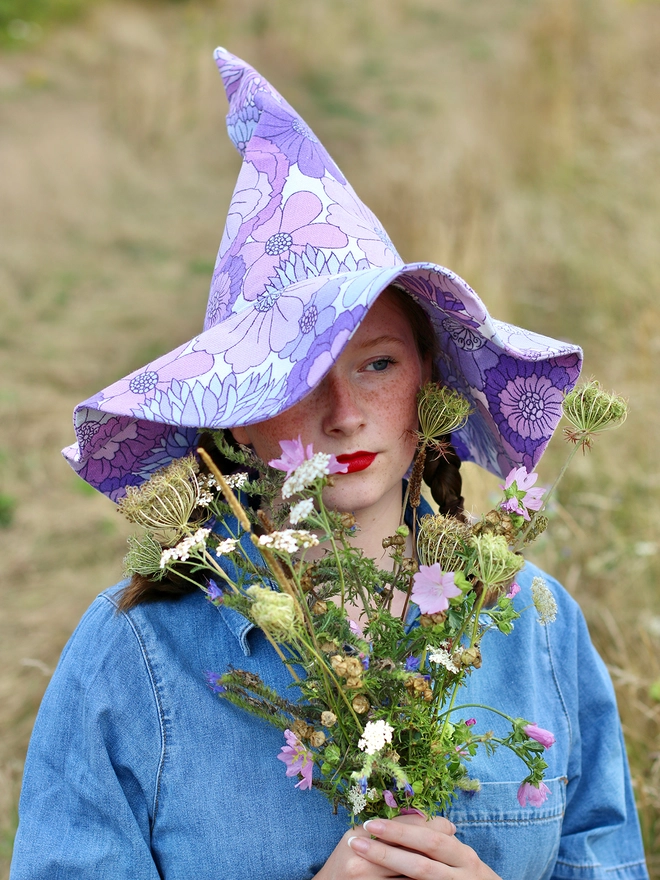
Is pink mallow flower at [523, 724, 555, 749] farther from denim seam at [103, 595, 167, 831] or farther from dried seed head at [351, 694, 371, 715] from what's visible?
denim seam at [103, 595, 167, 831]

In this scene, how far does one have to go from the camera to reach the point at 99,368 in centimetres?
644

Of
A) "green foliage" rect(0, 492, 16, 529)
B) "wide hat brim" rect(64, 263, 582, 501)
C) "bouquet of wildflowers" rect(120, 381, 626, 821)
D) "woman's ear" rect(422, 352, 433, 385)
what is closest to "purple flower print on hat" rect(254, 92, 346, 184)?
"wide hat brim" rect(64, 263, 582, 501)

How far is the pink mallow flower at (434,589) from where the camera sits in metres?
1.07

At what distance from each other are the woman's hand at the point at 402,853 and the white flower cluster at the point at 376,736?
22cm

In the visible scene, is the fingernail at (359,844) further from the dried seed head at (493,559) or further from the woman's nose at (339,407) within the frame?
the woman's nose at (339,407)

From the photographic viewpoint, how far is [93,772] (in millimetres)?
1429

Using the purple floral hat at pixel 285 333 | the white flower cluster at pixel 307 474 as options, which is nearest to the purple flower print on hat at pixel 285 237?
the purple floral hat at pixel 285 333

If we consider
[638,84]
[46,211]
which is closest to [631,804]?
[638,84]

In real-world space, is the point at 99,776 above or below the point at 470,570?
below

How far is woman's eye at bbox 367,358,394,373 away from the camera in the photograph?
1.51m

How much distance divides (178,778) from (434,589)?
2.24 feet

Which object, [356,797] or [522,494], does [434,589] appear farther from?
[356,797]

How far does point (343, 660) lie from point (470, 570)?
20 centimetres

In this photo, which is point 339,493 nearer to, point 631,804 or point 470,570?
point 470,570
